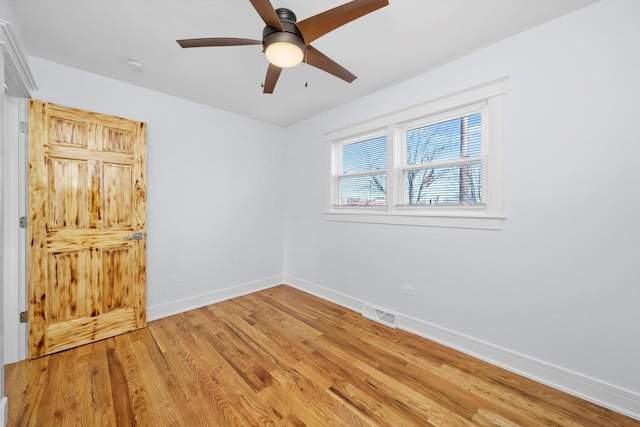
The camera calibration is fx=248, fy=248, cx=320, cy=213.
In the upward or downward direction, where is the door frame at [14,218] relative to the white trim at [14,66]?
downward

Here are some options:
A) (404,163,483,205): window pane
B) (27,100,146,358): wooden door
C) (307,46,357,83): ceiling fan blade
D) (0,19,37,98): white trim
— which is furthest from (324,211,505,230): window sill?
(0,19,37,98): white trim

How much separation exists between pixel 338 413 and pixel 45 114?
352 cm

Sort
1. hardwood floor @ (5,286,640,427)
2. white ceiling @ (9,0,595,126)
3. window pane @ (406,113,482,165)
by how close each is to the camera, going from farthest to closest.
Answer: window pane @ (406,113,482,165), white ceiling @ (9,0,595,126), hardwood floor @ (5,286,640,427)

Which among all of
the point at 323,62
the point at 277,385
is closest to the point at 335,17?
the point at 323,62

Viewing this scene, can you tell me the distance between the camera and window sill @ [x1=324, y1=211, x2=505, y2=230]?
2203mm

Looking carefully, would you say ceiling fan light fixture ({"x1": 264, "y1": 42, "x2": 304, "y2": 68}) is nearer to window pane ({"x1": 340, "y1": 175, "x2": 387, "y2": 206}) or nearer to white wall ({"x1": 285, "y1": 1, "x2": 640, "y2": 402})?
white wall ({"x1": 285, "y1": 1, "x2": 640, "y2": 402})

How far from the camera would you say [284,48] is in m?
1.56

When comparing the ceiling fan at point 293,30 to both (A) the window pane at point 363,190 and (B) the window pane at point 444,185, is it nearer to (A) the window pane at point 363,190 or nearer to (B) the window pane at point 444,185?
(B) the window pane at point 444,185

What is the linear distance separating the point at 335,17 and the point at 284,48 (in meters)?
0.36

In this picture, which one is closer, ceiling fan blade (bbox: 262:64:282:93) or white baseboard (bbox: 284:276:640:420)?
white baseboard (bbox: 284:276:640:420)

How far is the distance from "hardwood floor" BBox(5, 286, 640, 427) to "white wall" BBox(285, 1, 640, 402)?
394 mm

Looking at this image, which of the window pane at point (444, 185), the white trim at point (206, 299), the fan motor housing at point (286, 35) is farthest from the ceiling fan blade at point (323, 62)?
the white trim at point (206, 299)

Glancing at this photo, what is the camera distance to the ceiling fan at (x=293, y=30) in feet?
4.35

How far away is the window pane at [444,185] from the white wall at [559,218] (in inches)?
11.2
